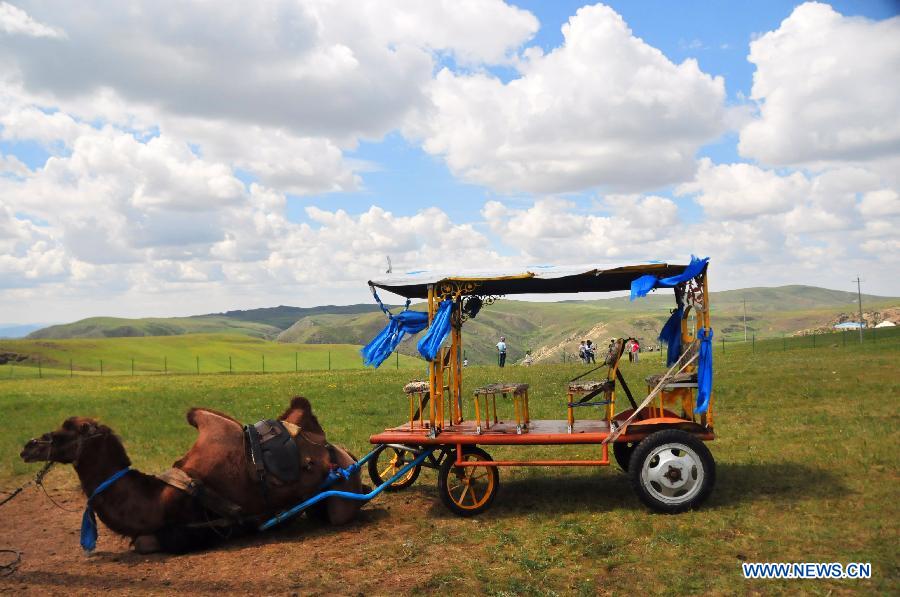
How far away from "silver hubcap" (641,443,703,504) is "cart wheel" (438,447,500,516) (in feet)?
7.00

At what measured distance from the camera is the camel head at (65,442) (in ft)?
27.2

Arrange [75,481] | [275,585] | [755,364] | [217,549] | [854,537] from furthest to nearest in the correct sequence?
[755,364]
[75,481]
[217,549]
[854,537]
[275,585]

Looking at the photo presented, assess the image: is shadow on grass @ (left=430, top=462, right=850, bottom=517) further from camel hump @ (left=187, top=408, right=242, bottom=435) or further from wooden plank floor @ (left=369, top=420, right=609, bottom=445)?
camel hump @ (left=187, top=408, right=242, bottom=435)

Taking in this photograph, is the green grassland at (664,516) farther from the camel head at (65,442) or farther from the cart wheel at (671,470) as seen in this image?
Answer: the camel head at (65,442)

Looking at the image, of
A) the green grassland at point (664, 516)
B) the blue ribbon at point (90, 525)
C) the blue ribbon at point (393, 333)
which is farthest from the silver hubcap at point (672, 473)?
the blue ribbon at point (90, 525)

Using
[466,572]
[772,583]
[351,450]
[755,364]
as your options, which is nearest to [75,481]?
[351,450]

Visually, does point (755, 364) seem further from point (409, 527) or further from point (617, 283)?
point (409, 527)

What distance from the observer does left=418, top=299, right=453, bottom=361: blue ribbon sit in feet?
32.3

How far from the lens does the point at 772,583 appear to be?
6.83m

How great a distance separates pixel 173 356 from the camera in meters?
88.5

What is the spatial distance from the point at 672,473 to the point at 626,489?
175cm

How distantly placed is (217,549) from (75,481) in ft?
21.5

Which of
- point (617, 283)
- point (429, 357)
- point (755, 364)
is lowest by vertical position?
point (755, 364)

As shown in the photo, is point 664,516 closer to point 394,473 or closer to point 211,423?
point 394,473
